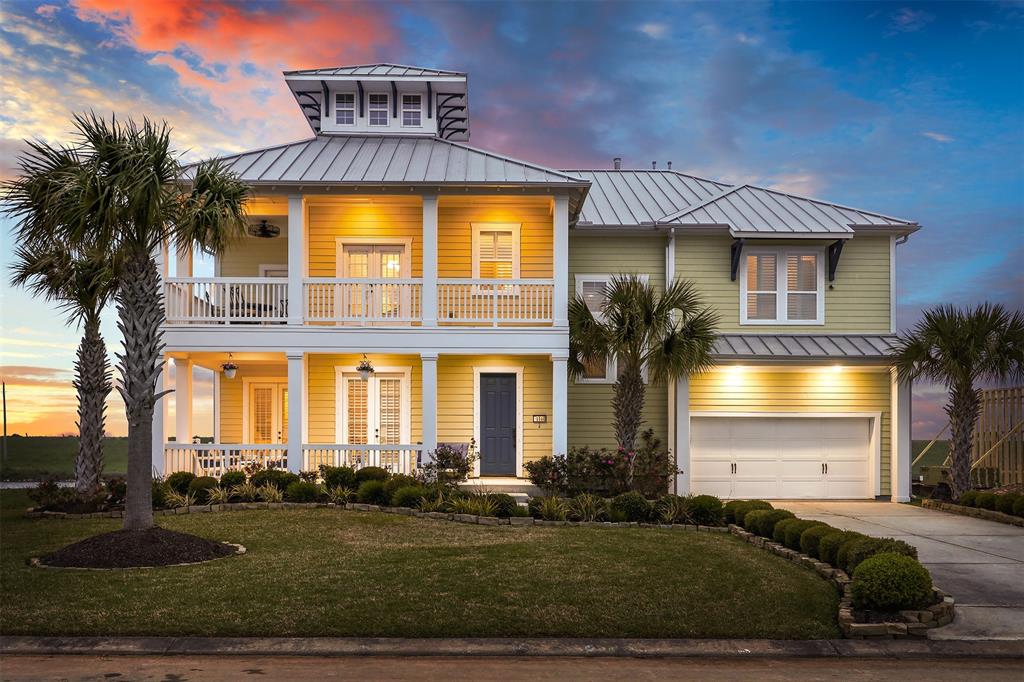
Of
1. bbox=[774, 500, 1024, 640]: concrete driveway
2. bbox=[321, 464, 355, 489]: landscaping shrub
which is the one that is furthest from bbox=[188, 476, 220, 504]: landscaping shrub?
bbox=[774, 500, 1024, 640]: concrete driveway

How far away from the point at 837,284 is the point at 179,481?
52.4ft

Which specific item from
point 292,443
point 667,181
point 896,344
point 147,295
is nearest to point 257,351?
point 292,443

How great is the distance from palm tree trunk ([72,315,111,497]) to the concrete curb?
864 cm

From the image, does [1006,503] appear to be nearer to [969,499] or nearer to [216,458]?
[969,499]

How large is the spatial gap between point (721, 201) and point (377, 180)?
9.26 m

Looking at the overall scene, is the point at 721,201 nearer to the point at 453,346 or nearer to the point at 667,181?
the point at 667,181

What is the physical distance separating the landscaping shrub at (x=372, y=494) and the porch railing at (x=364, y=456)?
1544mm

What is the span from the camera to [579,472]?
17906 mm

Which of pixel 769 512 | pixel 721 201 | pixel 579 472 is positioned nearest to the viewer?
pixel 769 512

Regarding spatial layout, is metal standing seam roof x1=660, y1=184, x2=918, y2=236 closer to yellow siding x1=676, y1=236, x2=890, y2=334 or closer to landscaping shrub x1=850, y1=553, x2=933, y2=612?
yellow siding x1=676, y1=236, x2=890, y2=334

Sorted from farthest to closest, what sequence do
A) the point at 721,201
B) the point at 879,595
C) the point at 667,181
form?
the point at 667,181 < the point at 721,201 < the point at 879,595

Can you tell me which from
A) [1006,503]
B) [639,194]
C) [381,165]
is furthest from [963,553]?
[381,165]

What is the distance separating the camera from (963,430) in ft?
62.7

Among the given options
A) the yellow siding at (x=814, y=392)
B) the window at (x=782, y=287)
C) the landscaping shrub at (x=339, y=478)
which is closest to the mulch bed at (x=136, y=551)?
the landscaping shrub at (x=339, y=478)
